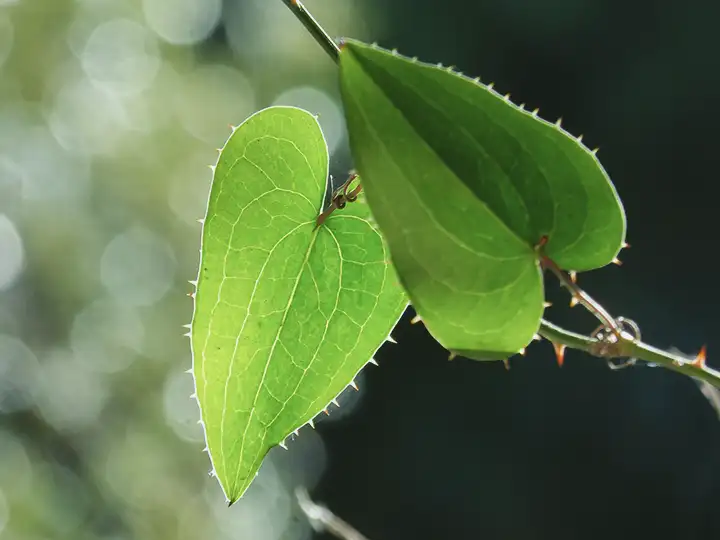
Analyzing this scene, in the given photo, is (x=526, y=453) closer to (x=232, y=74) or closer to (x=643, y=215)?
(x=643, y=215)

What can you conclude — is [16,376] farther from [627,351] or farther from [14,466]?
[627,351]

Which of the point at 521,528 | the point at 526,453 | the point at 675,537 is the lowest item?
the point at 521,528

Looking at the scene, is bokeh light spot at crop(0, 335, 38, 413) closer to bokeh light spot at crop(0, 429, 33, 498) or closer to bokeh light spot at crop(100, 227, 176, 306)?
bokeh light spot at crop(0, 429, 33, 498)

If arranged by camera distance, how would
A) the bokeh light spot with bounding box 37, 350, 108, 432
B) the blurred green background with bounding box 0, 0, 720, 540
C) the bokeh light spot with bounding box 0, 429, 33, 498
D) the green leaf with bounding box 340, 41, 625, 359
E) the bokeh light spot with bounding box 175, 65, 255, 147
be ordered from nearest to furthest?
the green leaf with bounding box 340, 41, 625, 359 → the blurred green background with bounding box 0, 0, 720, 540 → the bokeh light spot with bounding box 0, 429, 33, 498 → the bokeh light spot with bounding box 37, 350, 108, 432 → the bokeh light spot with bounding box 175, 65, 255, 147

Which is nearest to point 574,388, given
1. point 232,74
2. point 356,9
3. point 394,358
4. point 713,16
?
point 394,358

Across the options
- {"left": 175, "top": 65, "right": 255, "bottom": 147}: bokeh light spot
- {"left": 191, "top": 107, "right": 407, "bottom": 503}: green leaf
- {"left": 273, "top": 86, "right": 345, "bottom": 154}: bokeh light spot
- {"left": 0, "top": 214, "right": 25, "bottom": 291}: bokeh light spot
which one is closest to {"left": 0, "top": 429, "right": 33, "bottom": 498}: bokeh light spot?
{"left": 0, "top": 214, "right": 25, "bottom": 291}: bokeh light spot

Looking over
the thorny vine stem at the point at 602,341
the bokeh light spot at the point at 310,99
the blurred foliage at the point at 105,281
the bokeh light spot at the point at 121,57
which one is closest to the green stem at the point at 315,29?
the thorny vine stem at the point at 602,341

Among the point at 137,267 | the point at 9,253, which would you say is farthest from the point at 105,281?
the point at 9,253
